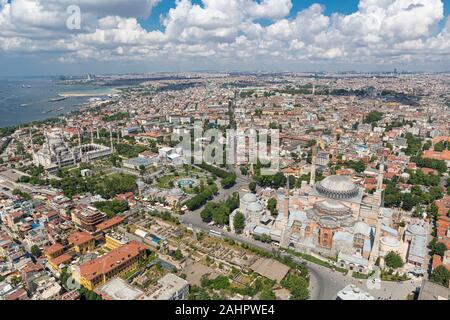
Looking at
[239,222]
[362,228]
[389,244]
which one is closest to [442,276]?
[389,244]

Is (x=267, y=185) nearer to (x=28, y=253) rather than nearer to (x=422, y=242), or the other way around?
(x=422, y=242)

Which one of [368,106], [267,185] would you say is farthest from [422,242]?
[368,106]

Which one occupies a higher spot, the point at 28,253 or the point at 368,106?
the point at 368,106

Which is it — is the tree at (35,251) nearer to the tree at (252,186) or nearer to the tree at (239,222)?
the tree at (239,222)

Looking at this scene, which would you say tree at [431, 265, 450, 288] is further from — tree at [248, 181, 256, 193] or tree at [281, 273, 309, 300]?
tree at [248, 181, 256, 193]

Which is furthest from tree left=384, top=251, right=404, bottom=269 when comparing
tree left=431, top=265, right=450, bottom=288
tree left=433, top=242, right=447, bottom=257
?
tree left=433, top=242, right=447, bottom=257

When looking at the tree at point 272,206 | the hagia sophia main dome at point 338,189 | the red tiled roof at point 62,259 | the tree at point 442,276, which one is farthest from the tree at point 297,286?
the red tiled roof at point 62,259

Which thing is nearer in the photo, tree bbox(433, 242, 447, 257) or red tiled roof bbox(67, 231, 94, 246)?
tree bbox(433, 242, 447, 257)
